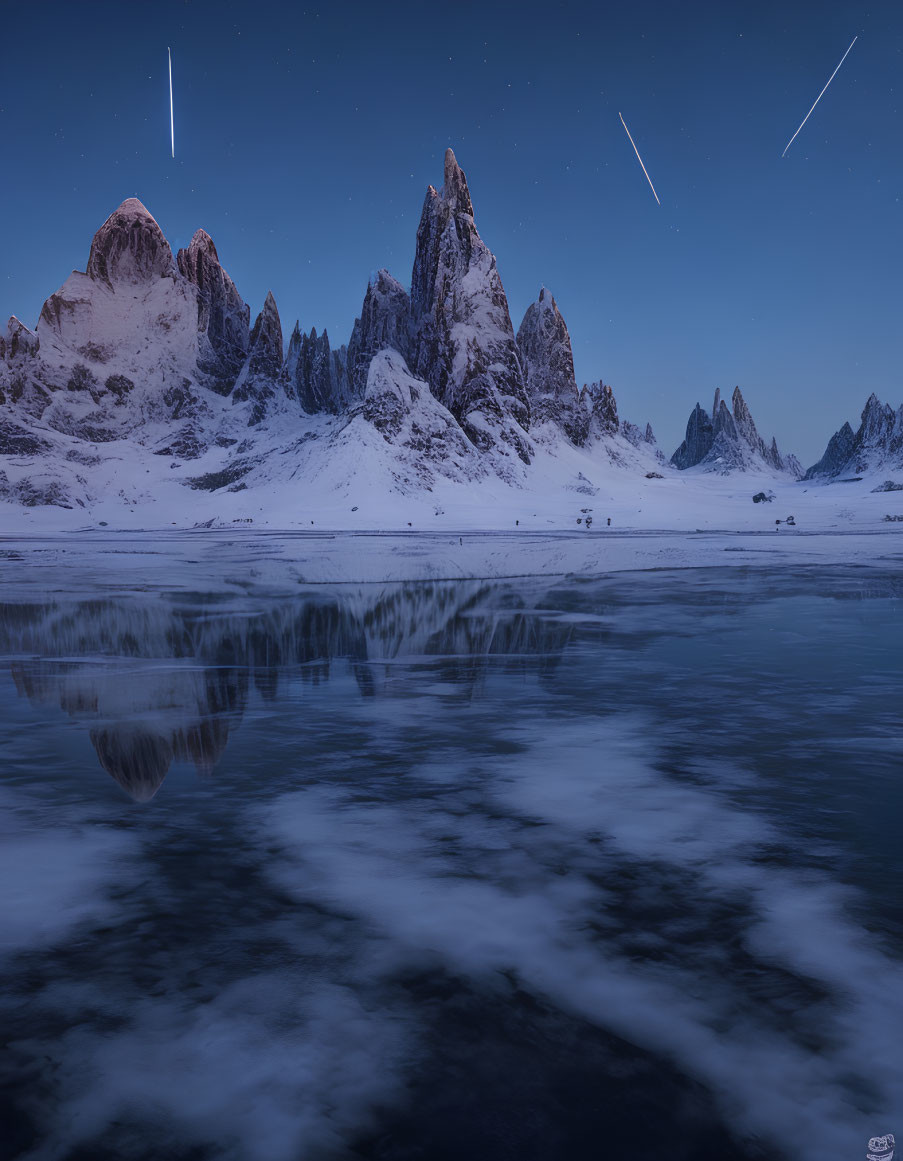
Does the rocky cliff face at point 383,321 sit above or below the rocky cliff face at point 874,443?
above

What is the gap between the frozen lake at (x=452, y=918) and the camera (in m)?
2.84

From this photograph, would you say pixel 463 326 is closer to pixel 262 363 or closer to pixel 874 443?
pixel 262 363

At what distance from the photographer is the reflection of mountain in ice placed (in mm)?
7594

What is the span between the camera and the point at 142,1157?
104 inches

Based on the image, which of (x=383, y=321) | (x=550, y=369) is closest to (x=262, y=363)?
(x=383, y=321)

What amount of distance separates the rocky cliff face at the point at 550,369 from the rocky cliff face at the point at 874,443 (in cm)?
6695

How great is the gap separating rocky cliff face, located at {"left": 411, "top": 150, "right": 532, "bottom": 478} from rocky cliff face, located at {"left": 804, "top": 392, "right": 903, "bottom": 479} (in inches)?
3600

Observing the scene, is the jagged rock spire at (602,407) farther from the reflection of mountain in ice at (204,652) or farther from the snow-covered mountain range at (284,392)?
the reflection of mountain in ice at (204,652)

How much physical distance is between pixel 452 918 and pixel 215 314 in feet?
509

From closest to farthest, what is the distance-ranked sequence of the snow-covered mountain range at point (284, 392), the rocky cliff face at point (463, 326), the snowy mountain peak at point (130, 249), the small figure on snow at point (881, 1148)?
1. the small figure on snow at point (881, 1148)
2. the snow-covered mountain range at point (284, 392)
3. the rocky cliff face at point (463, 326)
4. the snowy mountain peak at point (130, 249)

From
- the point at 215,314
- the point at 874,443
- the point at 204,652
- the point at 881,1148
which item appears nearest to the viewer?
the point at 881,1148

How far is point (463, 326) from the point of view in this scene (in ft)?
374

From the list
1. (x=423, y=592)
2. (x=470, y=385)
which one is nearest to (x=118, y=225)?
A: (x=470, y=385)

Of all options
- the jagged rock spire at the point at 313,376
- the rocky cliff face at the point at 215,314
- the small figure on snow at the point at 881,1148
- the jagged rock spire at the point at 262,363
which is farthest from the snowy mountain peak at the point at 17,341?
the small figure on snow at the point at 881,1148
